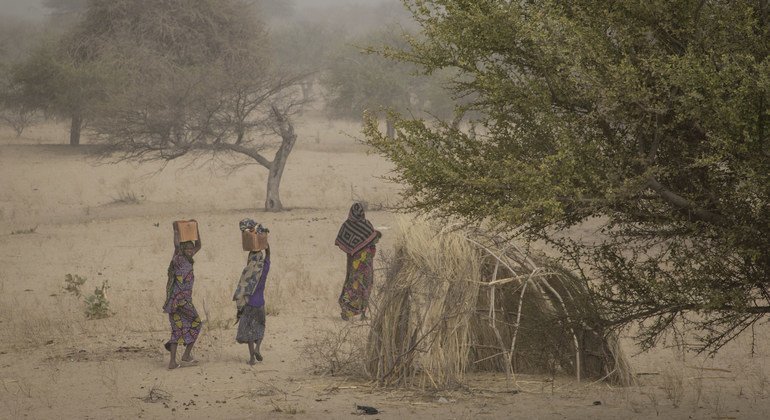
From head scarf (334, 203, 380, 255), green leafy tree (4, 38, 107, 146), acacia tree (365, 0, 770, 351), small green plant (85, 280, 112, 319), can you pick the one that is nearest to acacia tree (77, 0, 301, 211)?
green leafy tree (4, 38, 107, 146)

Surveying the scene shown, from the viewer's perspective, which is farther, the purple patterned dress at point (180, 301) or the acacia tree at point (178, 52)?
the acacia tree at point (178, 52)

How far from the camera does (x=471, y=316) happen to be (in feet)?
32.9

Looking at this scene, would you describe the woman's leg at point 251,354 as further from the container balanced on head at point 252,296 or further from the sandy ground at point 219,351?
the sandy ground at point 219,351

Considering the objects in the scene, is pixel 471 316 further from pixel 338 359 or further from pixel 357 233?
pixel 357 233

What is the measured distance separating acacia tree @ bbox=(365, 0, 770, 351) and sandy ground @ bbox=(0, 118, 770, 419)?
205 centimetres

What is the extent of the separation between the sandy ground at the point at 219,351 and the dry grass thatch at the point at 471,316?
0.25m

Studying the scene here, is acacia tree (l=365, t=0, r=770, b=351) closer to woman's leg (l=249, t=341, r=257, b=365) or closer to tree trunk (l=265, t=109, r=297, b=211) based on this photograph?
woman's leg (l=249, t=341, r=257, b=365)

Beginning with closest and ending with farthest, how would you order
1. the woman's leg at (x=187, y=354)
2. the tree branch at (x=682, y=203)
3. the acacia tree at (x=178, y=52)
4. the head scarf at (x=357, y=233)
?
the tree branch at (x=682, y=203), the woman's leg at (x=187, y=354), the head scarf at (x=357, y=233), the acacia tree at (x=178, y=52)

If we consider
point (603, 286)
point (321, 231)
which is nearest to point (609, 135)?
point (603, 286)

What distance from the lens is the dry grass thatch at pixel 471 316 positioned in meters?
9.70

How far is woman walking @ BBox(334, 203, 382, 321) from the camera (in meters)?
13.4

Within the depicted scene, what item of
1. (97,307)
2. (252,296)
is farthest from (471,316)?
(97,307)

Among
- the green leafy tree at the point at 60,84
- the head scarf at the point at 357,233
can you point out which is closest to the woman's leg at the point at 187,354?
the head scarf at the point at 357,233

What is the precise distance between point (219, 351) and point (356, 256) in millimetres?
2407
